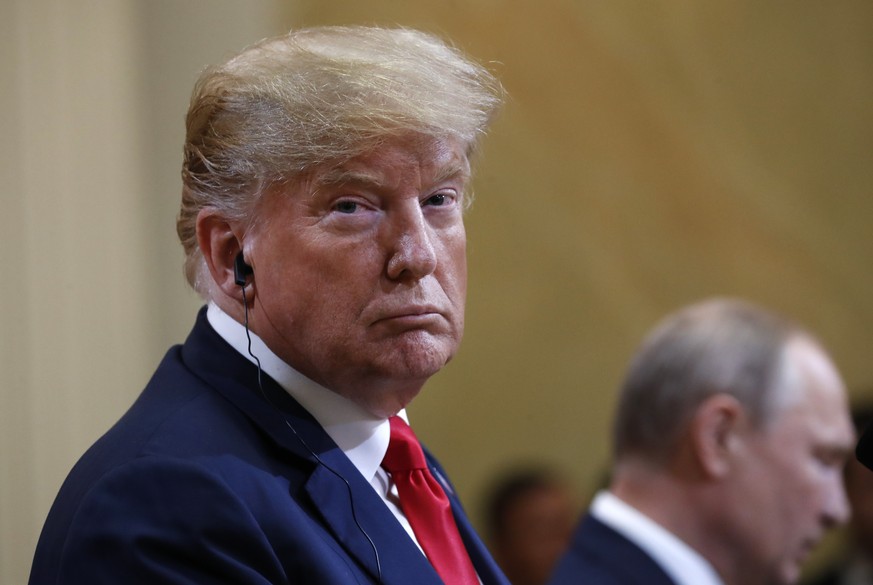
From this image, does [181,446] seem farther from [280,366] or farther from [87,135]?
[87,135]

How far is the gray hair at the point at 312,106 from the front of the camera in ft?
6.12

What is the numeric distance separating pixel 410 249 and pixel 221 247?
0.30 m

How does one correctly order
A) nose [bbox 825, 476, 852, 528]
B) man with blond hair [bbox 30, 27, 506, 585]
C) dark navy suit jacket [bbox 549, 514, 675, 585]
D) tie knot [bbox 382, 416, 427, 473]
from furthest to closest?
1. nose [bbox 825, 476, 852, 528]
2. dark navy suit jacket [bbox 549, 514, 675, 585]
3. tie knot [bbox 382, 416, 427, 473]
4. man with blond hair [bbox 30, 27, 506, 585]

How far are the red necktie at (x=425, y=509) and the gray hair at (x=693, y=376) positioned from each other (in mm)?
1171

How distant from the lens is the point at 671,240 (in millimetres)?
5766

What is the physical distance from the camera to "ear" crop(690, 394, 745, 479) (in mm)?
Answer: 3092

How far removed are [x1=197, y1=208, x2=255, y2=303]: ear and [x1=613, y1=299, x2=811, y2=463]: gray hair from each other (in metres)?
1.49

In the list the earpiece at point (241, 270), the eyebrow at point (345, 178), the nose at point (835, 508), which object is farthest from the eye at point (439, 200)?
the nose at point (835, 508)

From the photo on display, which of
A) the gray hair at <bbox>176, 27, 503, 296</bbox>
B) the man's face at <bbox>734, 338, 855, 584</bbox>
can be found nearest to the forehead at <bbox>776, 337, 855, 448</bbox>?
the man's face at <bbox>734, 338, 855, 584</bbox>

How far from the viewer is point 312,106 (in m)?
1.87

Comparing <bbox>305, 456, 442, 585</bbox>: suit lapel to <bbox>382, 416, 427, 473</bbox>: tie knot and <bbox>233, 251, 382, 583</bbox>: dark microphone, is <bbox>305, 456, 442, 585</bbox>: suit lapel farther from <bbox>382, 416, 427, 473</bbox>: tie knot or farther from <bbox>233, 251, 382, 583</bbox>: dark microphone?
<bbox>382, 416, 427, 473</bbox>: tie knot

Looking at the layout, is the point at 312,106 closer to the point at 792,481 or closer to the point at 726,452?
the point at 726,452

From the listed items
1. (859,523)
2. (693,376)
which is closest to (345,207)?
(693,376)

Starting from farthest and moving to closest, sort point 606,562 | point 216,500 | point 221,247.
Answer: point 606,562, point 221,247, point 216,500
